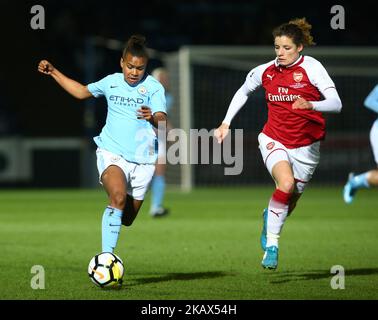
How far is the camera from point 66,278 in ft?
26.5

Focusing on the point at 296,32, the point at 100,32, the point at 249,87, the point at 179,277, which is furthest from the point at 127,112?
the point at 100,32

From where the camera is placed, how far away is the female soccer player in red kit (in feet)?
26.8

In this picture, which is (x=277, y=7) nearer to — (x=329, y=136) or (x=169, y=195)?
(x=329, y=136)

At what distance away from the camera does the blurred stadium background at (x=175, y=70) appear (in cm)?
2241

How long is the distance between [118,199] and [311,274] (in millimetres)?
1868

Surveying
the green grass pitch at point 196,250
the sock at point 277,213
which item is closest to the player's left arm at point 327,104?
the sock at point 277,213

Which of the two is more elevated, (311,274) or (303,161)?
(303,161)

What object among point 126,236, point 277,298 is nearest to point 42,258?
point 126,236

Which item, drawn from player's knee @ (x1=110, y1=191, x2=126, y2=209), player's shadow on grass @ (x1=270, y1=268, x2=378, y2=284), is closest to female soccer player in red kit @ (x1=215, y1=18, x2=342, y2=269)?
player's shadow on grass @ (x1=270, y1=268, x2=378, y2=284)

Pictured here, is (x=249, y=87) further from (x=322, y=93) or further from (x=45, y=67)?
(x=45, y=67)

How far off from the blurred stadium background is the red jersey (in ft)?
41.6

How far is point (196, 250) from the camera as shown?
1040 centimetres

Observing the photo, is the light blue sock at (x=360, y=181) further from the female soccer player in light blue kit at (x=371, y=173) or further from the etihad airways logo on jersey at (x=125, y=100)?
the etihad airways logo on jersey at (x=125, y=100)

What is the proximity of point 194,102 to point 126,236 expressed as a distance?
11.4m
